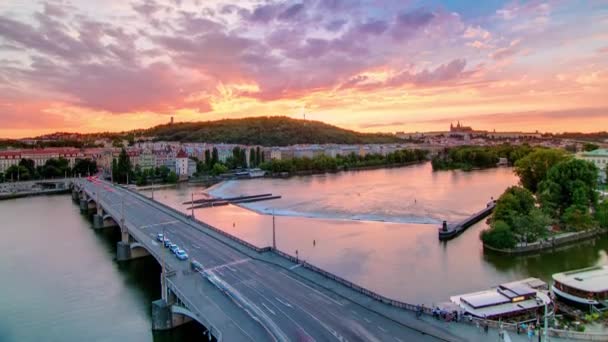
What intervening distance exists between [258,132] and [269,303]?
11206cm

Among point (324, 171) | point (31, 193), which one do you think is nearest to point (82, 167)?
point (31, 193)

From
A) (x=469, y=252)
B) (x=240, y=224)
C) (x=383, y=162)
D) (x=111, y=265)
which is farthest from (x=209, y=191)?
(x=383, y=162)

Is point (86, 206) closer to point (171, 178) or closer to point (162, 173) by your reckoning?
point (171, 178)

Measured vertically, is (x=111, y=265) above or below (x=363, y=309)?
below

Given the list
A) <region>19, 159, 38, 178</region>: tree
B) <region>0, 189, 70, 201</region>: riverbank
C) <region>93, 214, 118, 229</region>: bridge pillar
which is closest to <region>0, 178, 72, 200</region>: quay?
<region>0, 189, 70, 201</region>: riverbank

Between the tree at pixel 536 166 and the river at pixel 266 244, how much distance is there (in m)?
3.46

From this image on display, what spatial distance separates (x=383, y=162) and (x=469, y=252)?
61506 mm

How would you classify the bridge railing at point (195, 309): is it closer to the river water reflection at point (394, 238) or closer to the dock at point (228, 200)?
the river water reflection at point (394, 238)

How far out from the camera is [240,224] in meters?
28.7

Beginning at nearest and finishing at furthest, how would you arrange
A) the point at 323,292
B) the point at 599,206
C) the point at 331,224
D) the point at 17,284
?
the point at 323,292 < the point at 17,284 < the point at 599,206 < the point at 331,224

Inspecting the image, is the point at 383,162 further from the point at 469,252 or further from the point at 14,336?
the point at 14,336

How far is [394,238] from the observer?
23172 millimetres

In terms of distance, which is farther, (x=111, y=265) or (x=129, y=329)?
(x=111, y=265)

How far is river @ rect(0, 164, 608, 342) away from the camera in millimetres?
14727
